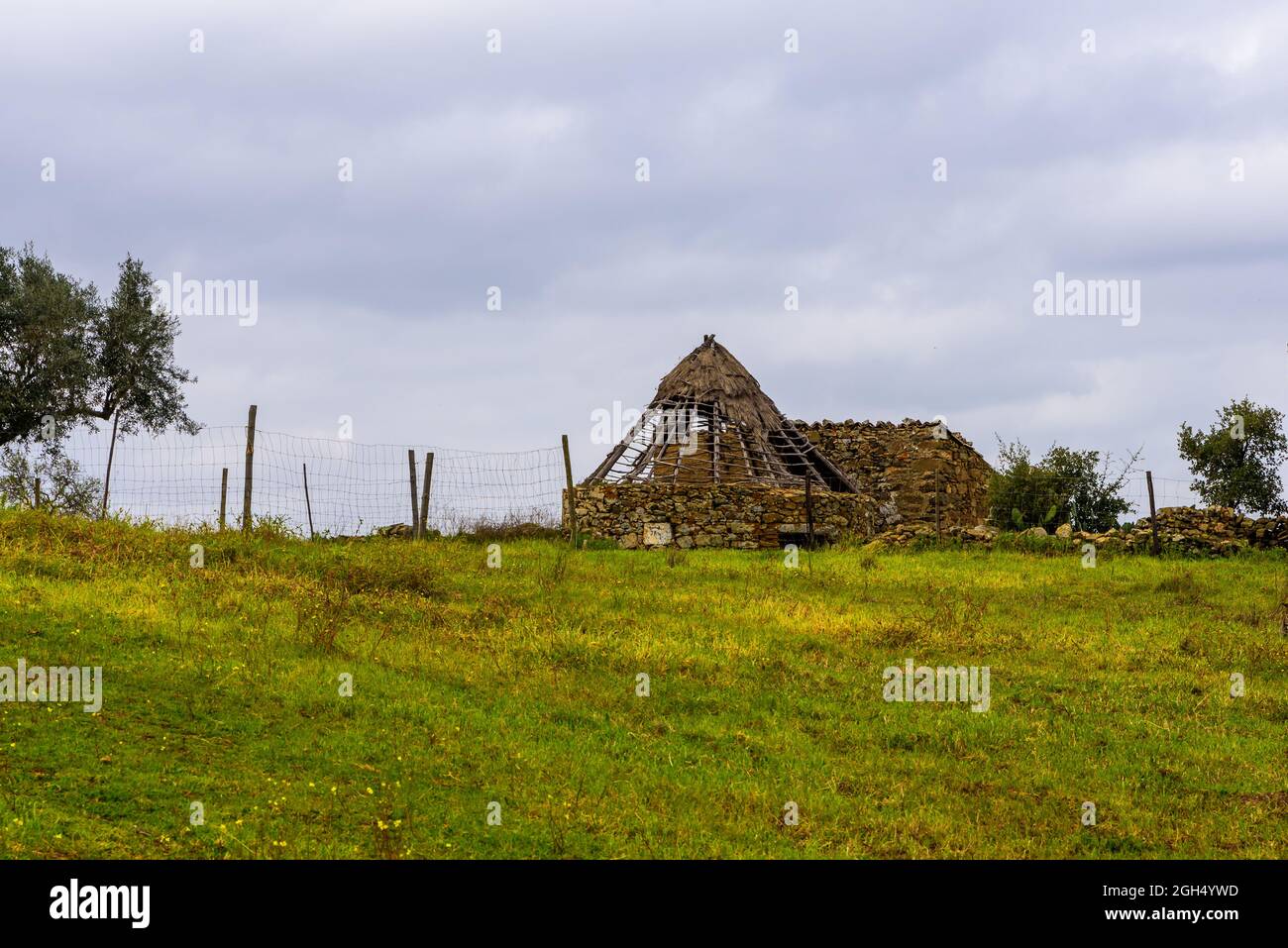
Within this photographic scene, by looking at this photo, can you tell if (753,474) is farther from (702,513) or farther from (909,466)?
(909,466)

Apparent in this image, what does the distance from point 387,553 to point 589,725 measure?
8650mm

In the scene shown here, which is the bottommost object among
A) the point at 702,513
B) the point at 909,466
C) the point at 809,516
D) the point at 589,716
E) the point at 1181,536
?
the point at 589,716

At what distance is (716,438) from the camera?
31.8 m

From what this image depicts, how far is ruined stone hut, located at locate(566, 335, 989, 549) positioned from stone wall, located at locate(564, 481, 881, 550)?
23 mm

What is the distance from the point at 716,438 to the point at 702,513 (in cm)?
359

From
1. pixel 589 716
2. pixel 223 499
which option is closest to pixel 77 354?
pixel 223 499

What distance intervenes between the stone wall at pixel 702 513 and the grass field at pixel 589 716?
8.37 m

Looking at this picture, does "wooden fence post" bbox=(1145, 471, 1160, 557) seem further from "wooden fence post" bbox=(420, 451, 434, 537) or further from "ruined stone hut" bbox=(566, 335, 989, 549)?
"wooden fence post" bbox=(420, 451, 434, 537)

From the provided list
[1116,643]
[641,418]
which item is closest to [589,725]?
[1116,643]

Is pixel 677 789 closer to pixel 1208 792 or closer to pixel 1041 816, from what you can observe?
pixel 1041 816

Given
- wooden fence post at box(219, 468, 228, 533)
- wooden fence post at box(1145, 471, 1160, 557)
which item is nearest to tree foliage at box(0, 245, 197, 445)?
wooden fence post at box(219, 468, 228, 533)

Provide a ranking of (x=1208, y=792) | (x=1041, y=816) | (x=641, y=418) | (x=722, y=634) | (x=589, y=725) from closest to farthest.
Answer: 1. (x=1041, y=816)
2. (x=1208, y=792)
3. (x=589, y=725)
4. (x=722, y=634)
5. (x=641, y=418)
